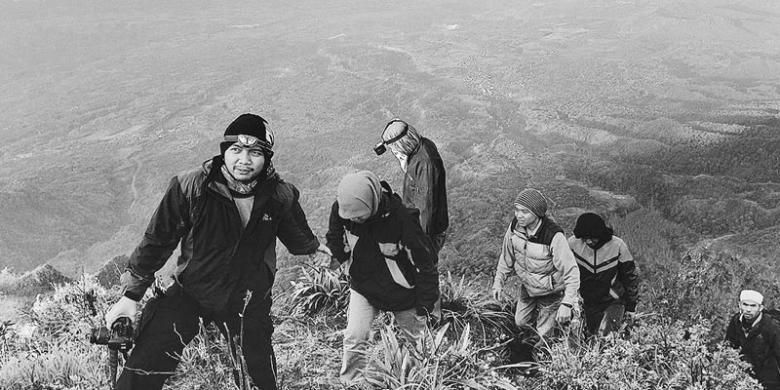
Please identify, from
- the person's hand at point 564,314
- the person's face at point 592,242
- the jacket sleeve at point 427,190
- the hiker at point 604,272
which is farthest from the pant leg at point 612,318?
the jacket sleeve at point 427,190

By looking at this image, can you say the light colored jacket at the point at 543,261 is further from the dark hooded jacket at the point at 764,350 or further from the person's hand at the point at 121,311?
the person's hand at the point at 121,311

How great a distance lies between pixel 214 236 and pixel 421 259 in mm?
1262

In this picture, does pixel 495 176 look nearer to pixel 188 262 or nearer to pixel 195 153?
pixel 188 262

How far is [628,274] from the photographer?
4.65 meters

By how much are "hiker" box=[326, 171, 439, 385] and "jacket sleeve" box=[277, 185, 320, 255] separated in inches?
9.6

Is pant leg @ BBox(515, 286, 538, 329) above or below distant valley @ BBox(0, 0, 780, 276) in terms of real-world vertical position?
above

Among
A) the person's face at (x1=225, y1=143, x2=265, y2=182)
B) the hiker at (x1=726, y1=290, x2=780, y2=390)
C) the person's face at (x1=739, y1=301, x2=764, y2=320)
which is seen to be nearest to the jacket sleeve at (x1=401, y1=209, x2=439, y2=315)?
the person's face at (x1=225, y1=143, x2=265, y2=182)

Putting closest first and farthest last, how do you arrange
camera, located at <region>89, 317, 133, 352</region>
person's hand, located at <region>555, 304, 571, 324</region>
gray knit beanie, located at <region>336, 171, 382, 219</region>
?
camera, located at <region>89, 317, 133, 352</region> → gray knit beanie, located at <region>336, 171, 382, 219</region> → person's hand, located at <region>555, 304, 571, 324</region>

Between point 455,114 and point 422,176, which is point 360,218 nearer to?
point 422,176

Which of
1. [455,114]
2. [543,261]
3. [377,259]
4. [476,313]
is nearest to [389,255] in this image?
[377,259]

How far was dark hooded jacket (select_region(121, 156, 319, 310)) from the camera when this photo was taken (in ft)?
9.91

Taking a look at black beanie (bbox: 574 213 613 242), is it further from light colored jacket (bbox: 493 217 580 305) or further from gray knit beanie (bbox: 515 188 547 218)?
gray knit beanie (bbox: 515 188 547 218)

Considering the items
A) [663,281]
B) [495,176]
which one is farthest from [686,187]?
[663,281]

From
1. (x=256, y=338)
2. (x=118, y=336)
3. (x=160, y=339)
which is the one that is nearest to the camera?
(x=118, y=336)
